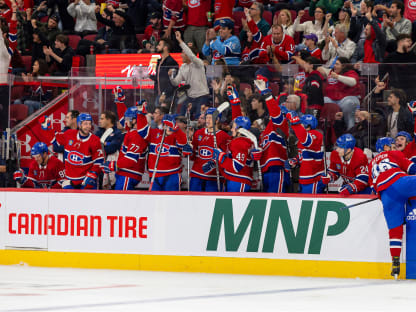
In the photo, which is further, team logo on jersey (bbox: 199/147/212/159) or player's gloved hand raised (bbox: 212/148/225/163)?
team logo on jersey (bbox: 199/147/212/159)

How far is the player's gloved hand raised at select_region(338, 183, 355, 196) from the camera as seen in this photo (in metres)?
8.75

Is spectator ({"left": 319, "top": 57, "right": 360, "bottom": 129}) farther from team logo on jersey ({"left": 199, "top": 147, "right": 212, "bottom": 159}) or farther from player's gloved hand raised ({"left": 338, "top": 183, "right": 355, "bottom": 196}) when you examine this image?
team logo on jersey ({"left": 199, "top": 147, "right": 212, "bottom": 159})

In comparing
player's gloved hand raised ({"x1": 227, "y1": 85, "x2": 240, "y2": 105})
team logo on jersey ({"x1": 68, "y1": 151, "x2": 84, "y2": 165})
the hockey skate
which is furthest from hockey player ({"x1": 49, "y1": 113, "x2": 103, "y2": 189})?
the hockey skate

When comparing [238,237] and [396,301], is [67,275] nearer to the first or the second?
[238,237]

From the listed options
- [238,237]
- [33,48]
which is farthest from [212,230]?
[33,48]

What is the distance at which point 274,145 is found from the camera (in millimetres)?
9922

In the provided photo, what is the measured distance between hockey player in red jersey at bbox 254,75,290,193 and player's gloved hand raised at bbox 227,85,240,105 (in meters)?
0.29

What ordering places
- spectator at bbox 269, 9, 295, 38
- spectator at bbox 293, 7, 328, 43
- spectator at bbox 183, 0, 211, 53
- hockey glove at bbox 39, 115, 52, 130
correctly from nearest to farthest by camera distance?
hockey glove at bbox 39, 115, 52, 130
spectator at bbox 293, 7, 328, 43
spectator at bbox 269, 9, 295, 38
spectator at bbox 183, 0, 211, 53

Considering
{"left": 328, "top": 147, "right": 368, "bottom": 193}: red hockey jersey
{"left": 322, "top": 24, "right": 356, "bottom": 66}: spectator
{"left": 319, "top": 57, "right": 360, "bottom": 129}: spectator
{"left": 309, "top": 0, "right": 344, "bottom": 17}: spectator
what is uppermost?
{"left": 309, "top": 0, "right": 344, "bottom": 17}: spectator

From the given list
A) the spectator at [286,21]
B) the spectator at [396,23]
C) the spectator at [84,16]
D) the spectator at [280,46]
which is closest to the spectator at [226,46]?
the spectator at [280,46]

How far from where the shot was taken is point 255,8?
12.5 metres

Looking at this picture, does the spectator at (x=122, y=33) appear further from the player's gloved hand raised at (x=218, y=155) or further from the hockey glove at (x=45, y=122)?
the player's gloved hand raised at (x=218, y=155)

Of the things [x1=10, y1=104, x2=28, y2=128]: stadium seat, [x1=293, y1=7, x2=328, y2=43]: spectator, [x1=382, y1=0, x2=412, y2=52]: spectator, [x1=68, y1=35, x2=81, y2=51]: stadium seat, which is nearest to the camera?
[x1=10, y1=104, x2=28, y2=128]: stadium seat

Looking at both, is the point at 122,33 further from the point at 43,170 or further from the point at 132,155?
the point at 132,155
